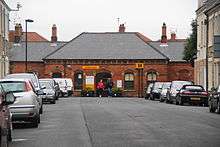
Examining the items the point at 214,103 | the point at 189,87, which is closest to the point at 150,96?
the point at 189,87

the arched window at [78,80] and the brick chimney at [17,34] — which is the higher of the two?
the brick chimney at [17,34]

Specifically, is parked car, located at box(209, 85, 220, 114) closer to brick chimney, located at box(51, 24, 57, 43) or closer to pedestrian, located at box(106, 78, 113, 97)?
pedestrian, located at box(106, 78, 113, 97)

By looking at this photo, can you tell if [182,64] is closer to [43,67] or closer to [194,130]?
[43,67]

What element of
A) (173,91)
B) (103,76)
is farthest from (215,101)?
(103,76)

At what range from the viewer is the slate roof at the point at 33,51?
279 feet

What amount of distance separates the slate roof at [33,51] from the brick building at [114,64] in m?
0.39

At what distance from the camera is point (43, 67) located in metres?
84.4

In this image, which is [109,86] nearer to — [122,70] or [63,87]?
[122,70]

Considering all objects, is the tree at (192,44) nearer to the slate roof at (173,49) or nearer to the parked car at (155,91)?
the parked car at (155,91)

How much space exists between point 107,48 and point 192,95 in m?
43.5

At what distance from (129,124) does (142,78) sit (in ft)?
201

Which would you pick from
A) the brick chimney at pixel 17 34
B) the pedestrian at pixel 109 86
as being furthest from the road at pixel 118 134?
the brick chimney at pixel 17 34

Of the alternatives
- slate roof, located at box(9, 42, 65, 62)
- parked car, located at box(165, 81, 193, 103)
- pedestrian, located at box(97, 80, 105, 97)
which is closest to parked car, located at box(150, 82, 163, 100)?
parked car, located at box(165, 81, 193, 103)

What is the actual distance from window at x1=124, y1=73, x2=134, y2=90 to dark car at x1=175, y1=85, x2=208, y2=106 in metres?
40.7
